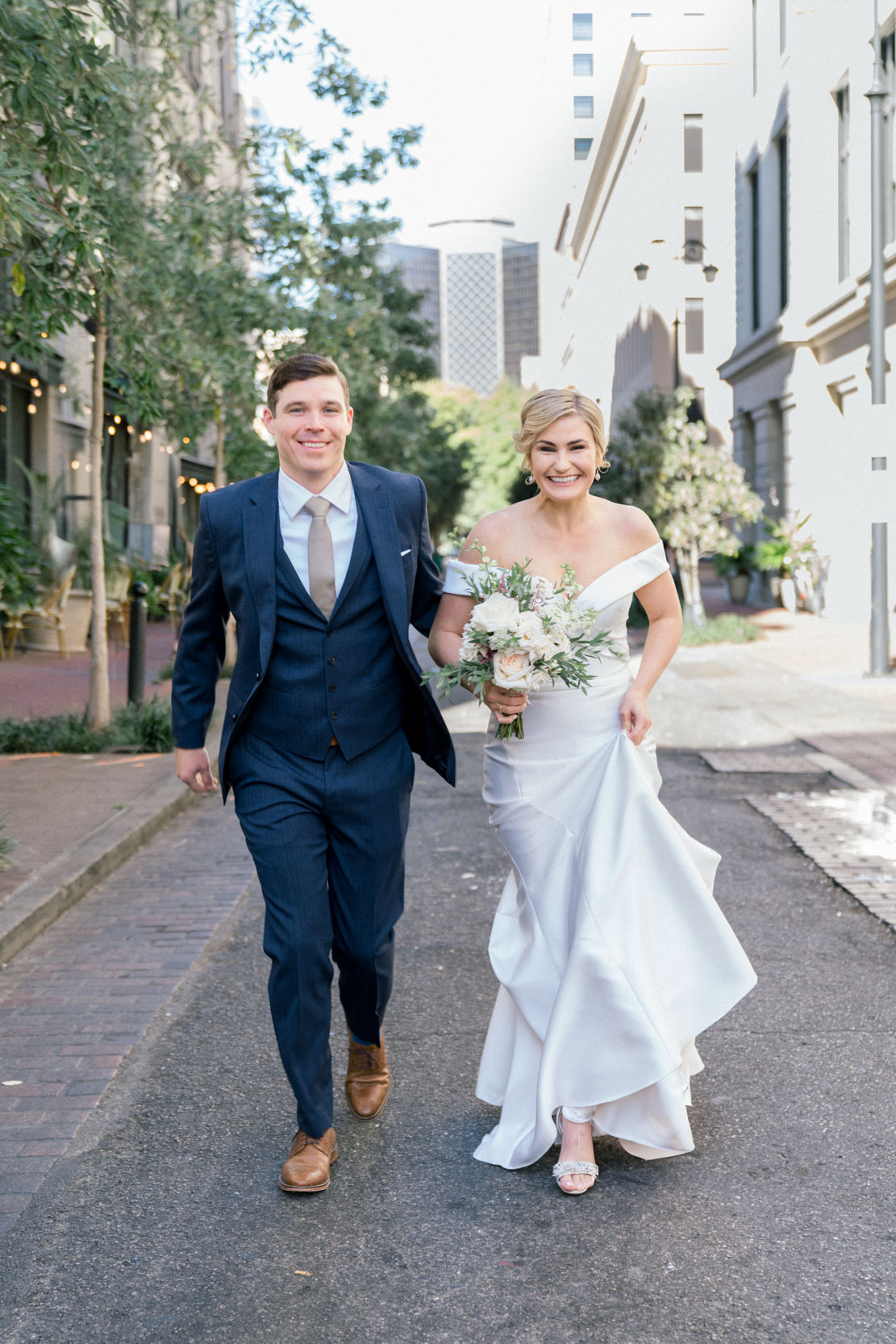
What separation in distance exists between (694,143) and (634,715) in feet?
104

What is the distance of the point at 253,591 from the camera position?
3.44m

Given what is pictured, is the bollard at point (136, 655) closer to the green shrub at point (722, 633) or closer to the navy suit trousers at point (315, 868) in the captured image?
the navy suit trousers at point (315, 868)

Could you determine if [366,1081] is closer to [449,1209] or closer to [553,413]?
[449,1209]

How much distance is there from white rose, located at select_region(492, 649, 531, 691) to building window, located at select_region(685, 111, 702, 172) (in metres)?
30.9

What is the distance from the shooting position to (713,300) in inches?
1517

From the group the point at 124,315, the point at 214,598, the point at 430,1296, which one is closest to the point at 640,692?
the point at 214,598

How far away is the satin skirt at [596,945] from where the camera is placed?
3469 mm

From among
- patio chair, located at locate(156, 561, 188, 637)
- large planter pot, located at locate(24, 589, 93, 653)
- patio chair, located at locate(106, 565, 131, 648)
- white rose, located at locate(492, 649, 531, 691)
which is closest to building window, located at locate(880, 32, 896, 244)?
patio chair, located at locate(156, 561, 188, 637)

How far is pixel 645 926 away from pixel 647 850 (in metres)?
0.21

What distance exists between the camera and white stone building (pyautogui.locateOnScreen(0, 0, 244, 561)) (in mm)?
15062

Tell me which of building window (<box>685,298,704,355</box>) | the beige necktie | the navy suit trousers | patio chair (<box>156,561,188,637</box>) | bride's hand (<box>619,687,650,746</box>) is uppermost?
building window (<box>685,298,704,355</box>)

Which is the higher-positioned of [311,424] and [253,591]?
[311,424]

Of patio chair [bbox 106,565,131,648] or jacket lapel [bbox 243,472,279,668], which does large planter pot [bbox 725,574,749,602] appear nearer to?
patio chair [bbox 106,565,131,648]

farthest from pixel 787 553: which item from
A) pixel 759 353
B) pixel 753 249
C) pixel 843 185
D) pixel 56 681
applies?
pixel 56 681
